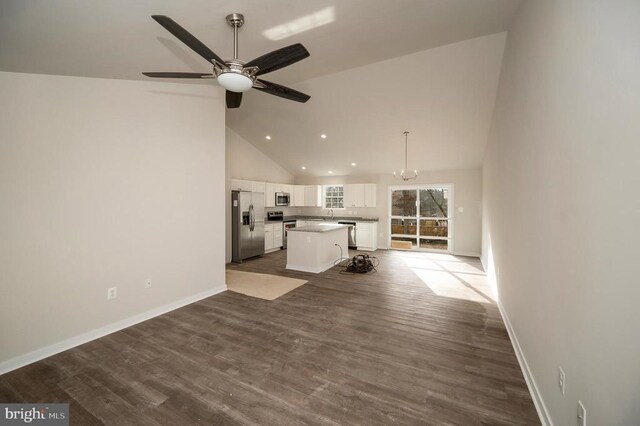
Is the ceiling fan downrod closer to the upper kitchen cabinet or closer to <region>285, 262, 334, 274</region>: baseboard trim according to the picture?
<region>285, 262, 334, 274</region>: baseboard trim

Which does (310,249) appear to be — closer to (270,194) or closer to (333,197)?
(270,194)

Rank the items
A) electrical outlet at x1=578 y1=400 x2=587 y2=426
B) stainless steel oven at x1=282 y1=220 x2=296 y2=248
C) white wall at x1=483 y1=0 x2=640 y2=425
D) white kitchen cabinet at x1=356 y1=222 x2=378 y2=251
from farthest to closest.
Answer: stainless steel oven at x1=282 y1=220 x2=296 y2=248 < white kitchen cabinet at x1=356 y1=222 x2=378 y2=251 < electrical outlet at x1=578 y1=400 x2=587 y2=426 < white wall at x1=483 y1=0 x2=640 y2=425

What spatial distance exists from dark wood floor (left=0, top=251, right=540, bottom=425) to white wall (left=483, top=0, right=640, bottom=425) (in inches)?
21.0

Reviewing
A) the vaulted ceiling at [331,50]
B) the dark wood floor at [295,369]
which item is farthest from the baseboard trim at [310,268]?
the vaulted ceiling at [331,50]

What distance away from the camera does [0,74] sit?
2.26 m

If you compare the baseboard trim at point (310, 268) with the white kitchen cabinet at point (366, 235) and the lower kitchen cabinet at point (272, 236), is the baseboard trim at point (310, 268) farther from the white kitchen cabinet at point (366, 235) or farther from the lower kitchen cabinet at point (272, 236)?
the white kitchen cabinet at point (366, 235)

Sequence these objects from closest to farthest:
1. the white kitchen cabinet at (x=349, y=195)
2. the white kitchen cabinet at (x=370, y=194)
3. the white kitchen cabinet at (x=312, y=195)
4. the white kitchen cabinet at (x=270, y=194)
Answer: the white kitchen cabinet at (x=270, y=194) → the white kitchen cabinet at (x=370, y=194) → the white kitchen cabinet at (x=349, y=195) → the white kitchen cabinet at (x=312, y=195)

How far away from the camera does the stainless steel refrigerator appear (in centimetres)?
635

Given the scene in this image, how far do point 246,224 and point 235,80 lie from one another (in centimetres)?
484

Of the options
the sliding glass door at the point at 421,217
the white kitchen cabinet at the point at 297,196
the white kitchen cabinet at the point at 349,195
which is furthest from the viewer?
the white kitchen cabinet at the point at 297,196

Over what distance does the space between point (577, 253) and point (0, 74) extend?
14.7 ft

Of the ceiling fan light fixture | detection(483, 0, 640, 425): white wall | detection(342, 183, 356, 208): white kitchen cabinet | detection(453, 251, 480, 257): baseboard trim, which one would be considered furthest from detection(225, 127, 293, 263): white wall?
detection(453, 251, 480, 257): baseboard trim

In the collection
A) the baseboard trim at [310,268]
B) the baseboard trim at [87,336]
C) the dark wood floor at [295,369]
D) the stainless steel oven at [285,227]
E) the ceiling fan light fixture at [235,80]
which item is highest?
the ceiling fan light fixture at [235,80]

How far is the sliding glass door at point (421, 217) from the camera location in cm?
774
